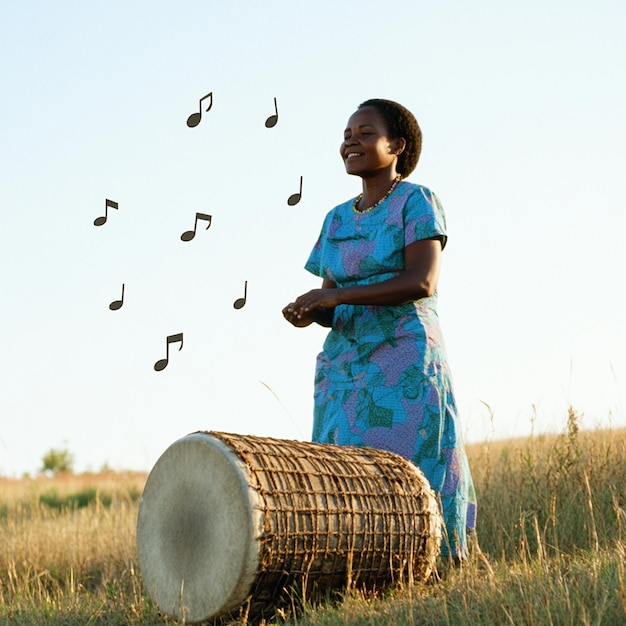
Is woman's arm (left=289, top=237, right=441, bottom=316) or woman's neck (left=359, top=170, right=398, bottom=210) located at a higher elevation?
woman's neck (left=359, top=170, right=398, bottom=210)

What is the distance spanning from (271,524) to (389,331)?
1293 mm

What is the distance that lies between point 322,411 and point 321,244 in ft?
3.03

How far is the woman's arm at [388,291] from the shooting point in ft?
14.6

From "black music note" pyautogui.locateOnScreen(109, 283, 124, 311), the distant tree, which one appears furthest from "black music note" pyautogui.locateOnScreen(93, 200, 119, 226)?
the distant tree

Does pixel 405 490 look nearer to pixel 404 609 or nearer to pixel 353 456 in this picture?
pixel 353 456

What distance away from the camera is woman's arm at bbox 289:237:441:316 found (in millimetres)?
4445

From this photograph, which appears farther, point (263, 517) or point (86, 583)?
point (86, 583)

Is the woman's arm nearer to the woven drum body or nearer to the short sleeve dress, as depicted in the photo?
the short sleeve dress

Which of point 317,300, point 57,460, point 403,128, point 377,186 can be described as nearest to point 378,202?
point 377,186

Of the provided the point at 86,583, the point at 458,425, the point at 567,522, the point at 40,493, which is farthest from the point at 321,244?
the point at 40,493

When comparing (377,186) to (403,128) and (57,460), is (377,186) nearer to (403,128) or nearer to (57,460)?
(403,128)

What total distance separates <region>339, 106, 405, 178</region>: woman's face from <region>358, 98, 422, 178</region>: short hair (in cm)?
5

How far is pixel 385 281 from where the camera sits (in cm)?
452

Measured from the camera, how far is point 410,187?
488 cm
